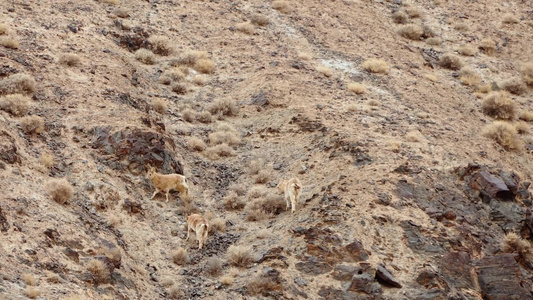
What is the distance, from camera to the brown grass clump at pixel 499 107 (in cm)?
2530

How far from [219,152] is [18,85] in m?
5.99

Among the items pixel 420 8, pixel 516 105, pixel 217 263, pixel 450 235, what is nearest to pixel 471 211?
pixel 450 235

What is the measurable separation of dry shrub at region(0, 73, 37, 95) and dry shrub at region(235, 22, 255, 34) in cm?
1080

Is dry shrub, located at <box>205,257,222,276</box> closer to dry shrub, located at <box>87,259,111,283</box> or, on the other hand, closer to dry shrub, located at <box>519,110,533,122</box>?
dry shrub, located at <box>87,259,111,283</box>

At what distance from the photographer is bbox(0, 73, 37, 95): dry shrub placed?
18.6 m

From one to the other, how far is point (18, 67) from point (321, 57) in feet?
38.5

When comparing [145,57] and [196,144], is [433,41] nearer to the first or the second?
[145,57]

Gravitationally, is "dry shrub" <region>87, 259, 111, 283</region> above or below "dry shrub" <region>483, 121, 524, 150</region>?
above

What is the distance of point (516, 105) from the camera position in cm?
2636

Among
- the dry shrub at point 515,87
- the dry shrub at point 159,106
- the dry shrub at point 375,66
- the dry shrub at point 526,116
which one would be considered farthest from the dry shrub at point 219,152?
the dry shrub at point 515,87

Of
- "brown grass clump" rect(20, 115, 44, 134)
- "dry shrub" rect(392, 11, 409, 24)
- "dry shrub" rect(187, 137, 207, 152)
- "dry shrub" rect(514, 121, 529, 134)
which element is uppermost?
"brown grass clump" rect(20, 115, 44, 134)

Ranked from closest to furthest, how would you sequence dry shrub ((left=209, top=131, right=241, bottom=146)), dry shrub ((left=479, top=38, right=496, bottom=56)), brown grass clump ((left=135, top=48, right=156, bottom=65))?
dry shrub ((left=209, top=131, right=241, bottom=146)), brown grass clump ((left=135, top=48, right=156, bottom=65)), dry shrub ((left=479, top=38, right=496, bottom=56))

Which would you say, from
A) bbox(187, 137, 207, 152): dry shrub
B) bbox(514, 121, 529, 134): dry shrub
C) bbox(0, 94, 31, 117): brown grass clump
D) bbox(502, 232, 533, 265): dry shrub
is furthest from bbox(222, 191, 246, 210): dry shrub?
bbox(514, 121, 529, 134): dry shrub

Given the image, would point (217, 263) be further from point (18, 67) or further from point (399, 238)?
point (18, 67)
